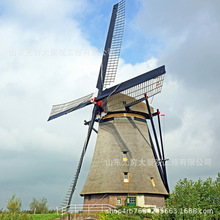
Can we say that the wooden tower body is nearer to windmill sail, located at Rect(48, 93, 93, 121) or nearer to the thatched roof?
the thatched roof

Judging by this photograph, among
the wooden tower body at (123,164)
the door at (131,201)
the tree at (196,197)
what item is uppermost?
the wooden tower body at (123,164)

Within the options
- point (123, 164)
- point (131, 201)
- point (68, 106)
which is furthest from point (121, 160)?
point (68, 106)

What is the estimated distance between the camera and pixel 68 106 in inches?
995

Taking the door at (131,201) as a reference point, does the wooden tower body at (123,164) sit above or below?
above

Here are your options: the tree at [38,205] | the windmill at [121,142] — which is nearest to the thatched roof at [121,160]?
the windmill at [121,142]

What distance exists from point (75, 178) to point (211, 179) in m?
13.5

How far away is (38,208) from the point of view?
28172 mm

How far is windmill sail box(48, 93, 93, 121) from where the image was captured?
24.0 meters

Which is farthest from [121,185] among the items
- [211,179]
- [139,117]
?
[211,179]

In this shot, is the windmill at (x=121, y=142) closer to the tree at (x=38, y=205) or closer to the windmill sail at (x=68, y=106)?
the windmill sail at (x=68, y=106)

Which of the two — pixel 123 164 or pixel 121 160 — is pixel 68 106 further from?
pixel 123 164

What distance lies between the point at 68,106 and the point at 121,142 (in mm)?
6354

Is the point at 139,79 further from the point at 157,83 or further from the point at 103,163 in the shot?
the point at 103,163

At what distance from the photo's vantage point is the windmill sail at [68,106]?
78.7 ft
